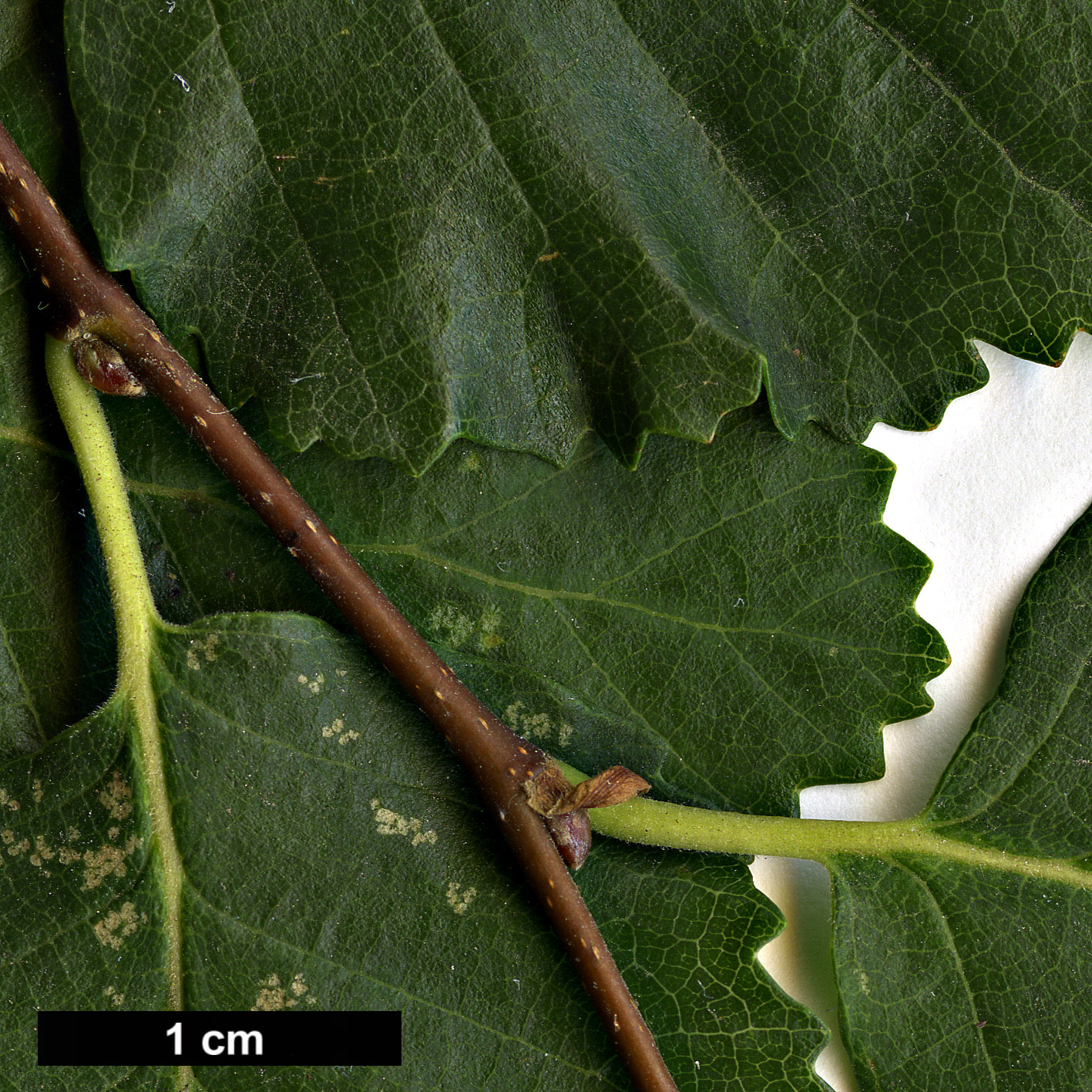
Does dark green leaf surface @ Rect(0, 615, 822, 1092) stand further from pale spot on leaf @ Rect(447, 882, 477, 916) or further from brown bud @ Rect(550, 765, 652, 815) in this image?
brown bud @ Rect(550, 765, 652, 815)

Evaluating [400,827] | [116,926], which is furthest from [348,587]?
[116,926]

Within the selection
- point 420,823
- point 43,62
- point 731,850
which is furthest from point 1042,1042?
point 43,62

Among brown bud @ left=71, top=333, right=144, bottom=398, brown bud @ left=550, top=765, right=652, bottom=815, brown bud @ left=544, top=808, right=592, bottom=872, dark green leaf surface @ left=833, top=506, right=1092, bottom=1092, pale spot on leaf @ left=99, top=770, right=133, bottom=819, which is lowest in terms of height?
dark green leaf surface @ left=833, top=506, right=1092, bottom=1092

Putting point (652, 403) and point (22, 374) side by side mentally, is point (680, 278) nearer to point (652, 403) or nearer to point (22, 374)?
point (652, 403)

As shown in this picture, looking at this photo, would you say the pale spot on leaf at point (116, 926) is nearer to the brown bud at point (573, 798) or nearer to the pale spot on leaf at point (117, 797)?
the pale spot on leaf at point (117, 797)

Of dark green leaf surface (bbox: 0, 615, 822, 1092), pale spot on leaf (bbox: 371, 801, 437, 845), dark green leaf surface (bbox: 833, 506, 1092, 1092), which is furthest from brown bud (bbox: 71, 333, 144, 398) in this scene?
dark green leaf surface (bbox: 833, 506, 1092, 1092)

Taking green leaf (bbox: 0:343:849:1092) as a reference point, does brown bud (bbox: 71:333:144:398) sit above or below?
above
